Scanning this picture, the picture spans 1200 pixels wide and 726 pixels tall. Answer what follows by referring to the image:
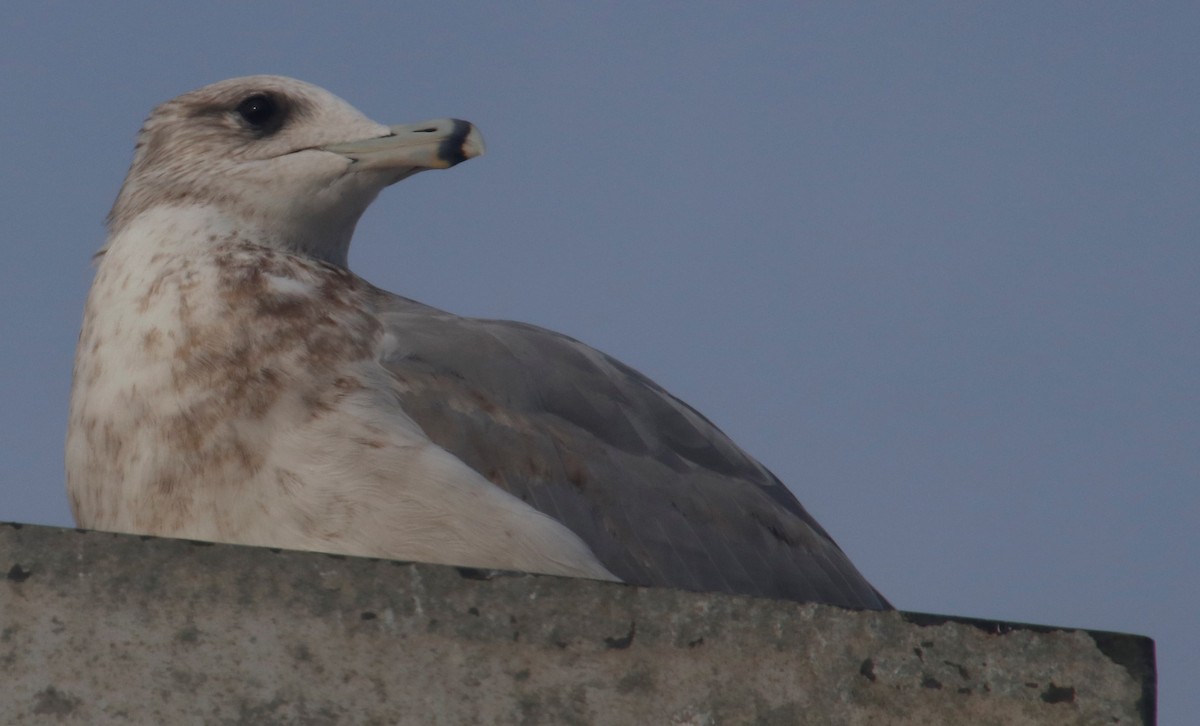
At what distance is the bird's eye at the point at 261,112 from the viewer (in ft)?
21.7

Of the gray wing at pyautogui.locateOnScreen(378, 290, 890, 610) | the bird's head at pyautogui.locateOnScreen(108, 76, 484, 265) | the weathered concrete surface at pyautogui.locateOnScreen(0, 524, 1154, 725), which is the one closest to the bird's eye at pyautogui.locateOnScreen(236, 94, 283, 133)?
the bird's head at pyautogui.locateOnScreen(108, 76, 484, 265)

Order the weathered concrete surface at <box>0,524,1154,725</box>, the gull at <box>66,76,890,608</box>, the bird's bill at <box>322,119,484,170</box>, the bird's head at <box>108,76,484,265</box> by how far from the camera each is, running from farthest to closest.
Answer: the bird's head at <box>108,76,484,265</box> → the bird's bill at <box>322,119,484,170</box> → the gull at <box>66,76,890,608</box> → the weathered concrete surface at <box>0,524,1154,725</box>

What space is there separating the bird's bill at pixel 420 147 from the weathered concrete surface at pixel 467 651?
317 cm

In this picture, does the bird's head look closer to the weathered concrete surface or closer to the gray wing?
the gray wing

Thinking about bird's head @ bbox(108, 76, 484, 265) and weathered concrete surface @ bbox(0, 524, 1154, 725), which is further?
bird's head @ bbox(108, 76, 484, 265)

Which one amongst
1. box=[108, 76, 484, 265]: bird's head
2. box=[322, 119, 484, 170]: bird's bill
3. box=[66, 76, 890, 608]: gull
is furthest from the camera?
box=[108, 76, 484, 265]: bird's head

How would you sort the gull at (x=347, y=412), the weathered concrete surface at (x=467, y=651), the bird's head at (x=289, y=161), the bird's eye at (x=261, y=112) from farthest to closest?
the bird's eye at (x=261, y=112) → the bird's head at (x=289, y=161) → the gull at (x=347, y=412) → the weathered concrete surface at (x=467, y=651)

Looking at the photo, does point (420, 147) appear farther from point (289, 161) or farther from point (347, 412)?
point (347, 412)

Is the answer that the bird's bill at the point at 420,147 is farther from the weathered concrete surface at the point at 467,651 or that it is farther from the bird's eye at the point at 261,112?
the weathered concrete surface at the point at 467,651

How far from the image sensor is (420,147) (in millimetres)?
6156

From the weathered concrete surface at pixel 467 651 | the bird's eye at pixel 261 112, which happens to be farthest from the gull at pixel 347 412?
the weathered concrete surface at pixel 467 651

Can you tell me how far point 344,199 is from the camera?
6422 mm

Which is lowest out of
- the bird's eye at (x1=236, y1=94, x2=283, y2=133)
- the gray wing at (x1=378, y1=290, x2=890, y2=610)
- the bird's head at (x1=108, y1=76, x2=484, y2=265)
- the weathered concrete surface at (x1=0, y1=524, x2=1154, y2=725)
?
the weathered concrete surface at (x1=0, y1=524, x2=1154, y2=725)

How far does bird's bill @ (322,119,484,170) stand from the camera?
6078mm
